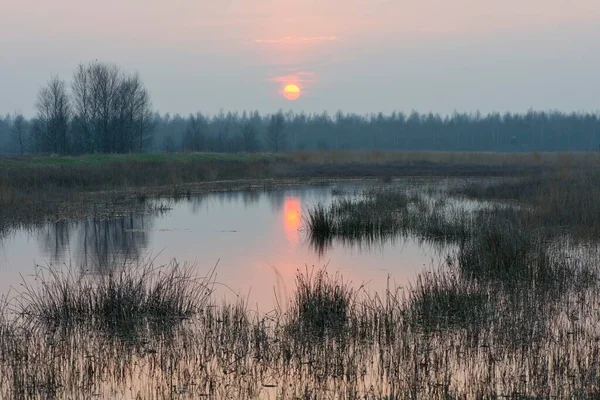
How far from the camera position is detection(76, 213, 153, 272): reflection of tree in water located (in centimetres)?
1438

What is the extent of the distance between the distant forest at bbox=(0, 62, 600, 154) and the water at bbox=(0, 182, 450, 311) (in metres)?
A: 37.5

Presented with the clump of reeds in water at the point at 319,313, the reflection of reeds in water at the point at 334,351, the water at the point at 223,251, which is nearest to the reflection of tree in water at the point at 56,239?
the water at the point at 223,251

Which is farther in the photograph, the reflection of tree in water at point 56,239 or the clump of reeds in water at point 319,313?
the reflection of tree in water at point 56,239

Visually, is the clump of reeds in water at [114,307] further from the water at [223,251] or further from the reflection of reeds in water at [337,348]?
the water at [223,251]

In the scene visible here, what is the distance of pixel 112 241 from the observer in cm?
1742

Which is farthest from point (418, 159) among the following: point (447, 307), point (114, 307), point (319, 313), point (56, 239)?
point (114, 307)

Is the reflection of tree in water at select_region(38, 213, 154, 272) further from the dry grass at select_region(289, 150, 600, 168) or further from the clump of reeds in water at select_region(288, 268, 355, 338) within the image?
the dry grass at select_region(289, 150, 600, 168)

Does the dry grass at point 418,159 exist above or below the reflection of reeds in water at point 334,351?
above

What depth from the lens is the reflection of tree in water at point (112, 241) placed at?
14.4m

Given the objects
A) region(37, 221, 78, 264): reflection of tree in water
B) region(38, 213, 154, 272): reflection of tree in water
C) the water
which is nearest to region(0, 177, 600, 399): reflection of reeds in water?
the water

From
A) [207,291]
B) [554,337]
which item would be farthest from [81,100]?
[554,337]

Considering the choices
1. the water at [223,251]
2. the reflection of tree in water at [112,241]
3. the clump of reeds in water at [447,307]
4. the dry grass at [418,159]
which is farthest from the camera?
the dry grass at [418,159]

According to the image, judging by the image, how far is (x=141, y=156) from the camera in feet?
157

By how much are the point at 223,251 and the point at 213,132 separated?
109 m
